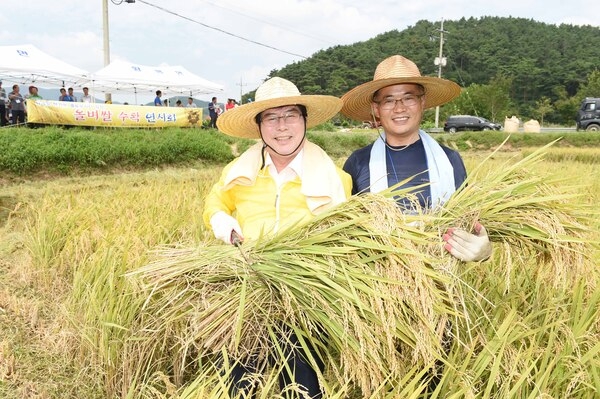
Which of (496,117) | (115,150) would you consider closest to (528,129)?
(496,117)

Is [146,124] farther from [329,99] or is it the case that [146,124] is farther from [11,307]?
[329,99]

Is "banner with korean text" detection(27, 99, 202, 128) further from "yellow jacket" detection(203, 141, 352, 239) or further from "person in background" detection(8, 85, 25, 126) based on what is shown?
"yellow jacket" detection(203, 141, 352, 239)

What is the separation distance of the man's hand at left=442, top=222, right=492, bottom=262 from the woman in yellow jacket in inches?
17.2

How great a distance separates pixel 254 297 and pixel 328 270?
0.23m

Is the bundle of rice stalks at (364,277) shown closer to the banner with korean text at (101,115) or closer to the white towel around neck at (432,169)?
the white towel around neck at (432,169)

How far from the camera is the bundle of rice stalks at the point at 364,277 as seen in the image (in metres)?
1.28

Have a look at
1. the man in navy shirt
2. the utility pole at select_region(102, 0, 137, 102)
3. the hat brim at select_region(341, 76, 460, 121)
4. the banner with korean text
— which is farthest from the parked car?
the man in navy shirt

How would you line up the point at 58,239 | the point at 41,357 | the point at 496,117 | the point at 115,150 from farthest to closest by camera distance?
the point at 496,117 → the point at 115,150 → the point at 58,239 → the point at 41,357

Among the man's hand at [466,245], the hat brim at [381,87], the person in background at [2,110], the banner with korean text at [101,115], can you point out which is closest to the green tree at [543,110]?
the banner with korean text at [101,115]

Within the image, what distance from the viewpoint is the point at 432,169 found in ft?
5.73

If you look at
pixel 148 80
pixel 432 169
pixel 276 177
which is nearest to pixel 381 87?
pixel 432 169

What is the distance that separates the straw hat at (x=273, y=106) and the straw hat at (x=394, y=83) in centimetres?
8

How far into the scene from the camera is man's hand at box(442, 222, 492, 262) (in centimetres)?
137

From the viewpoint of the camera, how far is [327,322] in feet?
4.24
